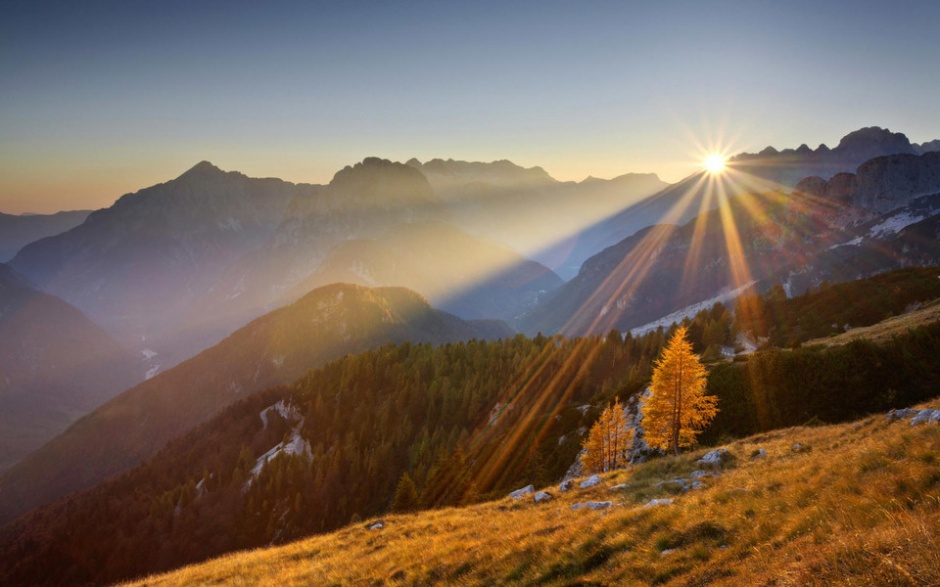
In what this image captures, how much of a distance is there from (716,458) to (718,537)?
18760 millimetres

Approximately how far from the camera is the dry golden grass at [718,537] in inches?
356

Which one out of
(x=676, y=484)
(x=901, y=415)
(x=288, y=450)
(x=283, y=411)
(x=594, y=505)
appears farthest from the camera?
(x=283, y=411)

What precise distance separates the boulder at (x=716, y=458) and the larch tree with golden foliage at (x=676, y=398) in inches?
471

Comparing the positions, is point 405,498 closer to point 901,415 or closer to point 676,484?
point 676,484

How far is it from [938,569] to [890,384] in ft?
184

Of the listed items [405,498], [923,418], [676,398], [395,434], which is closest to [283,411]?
[395,434]

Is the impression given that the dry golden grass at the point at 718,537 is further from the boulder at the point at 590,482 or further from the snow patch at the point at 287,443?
the snow patch at the point at 287,443

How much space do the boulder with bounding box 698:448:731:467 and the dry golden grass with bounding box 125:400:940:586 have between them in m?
1.33

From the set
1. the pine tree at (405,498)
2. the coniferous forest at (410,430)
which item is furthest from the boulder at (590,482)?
the pine tree at (405,498)

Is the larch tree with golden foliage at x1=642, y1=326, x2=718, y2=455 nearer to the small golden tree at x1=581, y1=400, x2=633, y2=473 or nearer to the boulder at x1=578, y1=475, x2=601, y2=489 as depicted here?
the small golden tree at x1=581, y1=400, x2=633, y2=473

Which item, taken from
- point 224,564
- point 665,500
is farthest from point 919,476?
point 224,564

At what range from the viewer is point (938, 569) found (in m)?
7.27

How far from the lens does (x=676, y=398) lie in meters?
43.0

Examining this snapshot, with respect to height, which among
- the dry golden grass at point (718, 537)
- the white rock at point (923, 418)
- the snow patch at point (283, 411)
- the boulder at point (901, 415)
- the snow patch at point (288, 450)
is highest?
the dry golden grass at point (718, 537)
